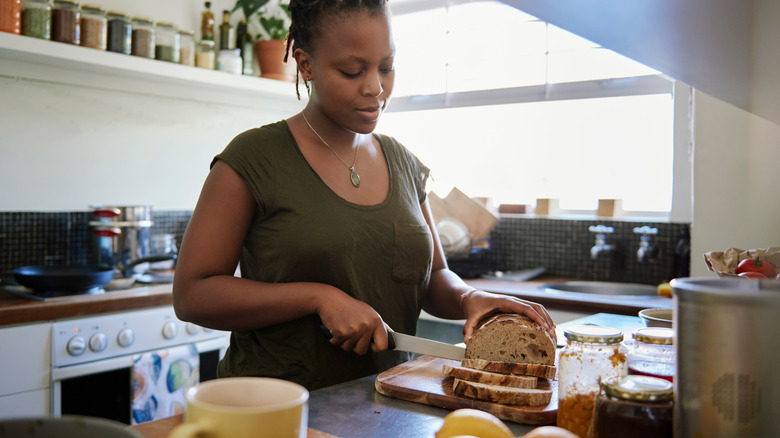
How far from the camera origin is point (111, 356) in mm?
2223

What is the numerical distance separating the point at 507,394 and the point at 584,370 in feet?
0.53

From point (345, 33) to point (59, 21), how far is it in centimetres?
175

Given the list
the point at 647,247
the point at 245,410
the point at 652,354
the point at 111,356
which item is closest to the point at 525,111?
the point at 647,247

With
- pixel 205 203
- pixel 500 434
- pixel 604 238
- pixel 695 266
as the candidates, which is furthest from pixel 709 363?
pixel 604 238

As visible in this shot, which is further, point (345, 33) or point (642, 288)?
point (642, 288)

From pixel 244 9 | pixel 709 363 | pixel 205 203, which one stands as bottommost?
pixel 709 363

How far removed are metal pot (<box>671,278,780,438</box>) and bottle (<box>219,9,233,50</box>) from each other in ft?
9.34

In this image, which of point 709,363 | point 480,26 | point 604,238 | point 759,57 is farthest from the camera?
point 480,26

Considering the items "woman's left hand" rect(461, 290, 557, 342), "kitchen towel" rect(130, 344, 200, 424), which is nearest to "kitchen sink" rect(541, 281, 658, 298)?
"kitchen towel" rect(130, 344, 200, 424)

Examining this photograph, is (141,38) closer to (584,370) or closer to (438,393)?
(438,393)

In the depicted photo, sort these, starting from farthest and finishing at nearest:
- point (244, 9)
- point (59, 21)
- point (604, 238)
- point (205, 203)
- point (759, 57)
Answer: point (244, 9) → point (604, 238) → point (59, 21) → point (205, 203) → point (759, 57)

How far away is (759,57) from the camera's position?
2.59 ft

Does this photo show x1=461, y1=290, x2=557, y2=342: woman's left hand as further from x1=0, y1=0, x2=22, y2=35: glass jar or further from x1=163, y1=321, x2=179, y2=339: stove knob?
x1=0, y1=0, x2=22, y2=35: glass jar

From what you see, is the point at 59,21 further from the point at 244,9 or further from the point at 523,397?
the point at 523,397
